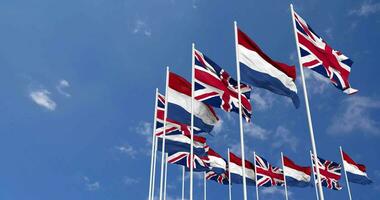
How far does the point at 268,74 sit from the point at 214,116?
15.8 ft

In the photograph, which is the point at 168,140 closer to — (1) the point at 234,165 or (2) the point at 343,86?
(1) the point at 234,165

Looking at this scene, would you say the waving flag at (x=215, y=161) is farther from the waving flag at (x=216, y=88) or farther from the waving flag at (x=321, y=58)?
the waving flag at (x=321, y=58)

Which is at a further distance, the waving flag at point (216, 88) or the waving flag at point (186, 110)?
the waving flag at point (186, 110)

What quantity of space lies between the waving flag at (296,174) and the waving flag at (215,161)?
5672 mm

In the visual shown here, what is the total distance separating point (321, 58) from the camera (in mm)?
15289

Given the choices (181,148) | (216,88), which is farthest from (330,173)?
(216,88)

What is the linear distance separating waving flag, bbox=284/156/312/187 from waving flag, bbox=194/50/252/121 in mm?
15303

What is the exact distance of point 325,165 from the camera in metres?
32.3

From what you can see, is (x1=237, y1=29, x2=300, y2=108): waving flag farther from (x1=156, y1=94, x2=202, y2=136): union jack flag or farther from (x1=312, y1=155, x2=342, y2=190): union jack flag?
(x1=312, y1=155, x2=342, y2=190): union jack flag

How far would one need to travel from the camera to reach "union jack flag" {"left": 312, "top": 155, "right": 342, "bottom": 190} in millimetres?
32094

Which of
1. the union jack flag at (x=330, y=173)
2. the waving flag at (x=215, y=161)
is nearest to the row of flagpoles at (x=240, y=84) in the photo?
the waving flag at (x=215, y=161)

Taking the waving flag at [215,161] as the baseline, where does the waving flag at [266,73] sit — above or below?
below

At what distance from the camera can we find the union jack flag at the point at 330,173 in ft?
105

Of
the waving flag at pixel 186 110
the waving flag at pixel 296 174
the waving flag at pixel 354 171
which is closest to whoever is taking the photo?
the waving flag at pixel 186 110
